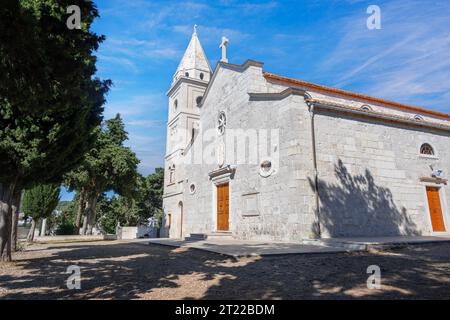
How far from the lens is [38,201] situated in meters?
18.4

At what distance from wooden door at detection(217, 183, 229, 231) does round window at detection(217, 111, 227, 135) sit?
10.5 ft

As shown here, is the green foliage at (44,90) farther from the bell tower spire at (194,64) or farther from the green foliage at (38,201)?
the bell tower spire at (194,64)

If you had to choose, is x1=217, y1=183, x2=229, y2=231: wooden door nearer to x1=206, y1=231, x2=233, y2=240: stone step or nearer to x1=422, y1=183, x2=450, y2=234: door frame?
x1=206, y1=231, x2=233, y2=240: stone step

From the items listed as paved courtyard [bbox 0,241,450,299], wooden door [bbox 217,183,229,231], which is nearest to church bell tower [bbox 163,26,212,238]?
wooden door [bbox 217,183,229,231]

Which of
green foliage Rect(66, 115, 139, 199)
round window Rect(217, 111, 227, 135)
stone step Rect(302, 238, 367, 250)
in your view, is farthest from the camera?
green foliage Rect(66, 115, 139, 199)

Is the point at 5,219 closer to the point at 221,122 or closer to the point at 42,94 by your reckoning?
the point at 42,94

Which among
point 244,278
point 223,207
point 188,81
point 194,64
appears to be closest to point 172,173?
point 188,81

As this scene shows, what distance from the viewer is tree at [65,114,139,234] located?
2497cm

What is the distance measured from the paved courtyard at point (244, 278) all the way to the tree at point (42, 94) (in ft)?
8.21

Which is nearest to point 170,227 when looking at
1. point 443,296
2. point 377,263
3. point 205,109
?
point 205,109

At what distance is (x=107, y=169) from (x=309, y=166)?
2030 centimetres

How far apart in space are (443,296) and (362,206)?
28.0 feet

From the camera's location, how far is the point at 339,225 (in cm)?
1130

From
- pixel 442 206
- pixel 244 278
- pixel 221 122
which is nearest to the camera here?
pixel 244 278
